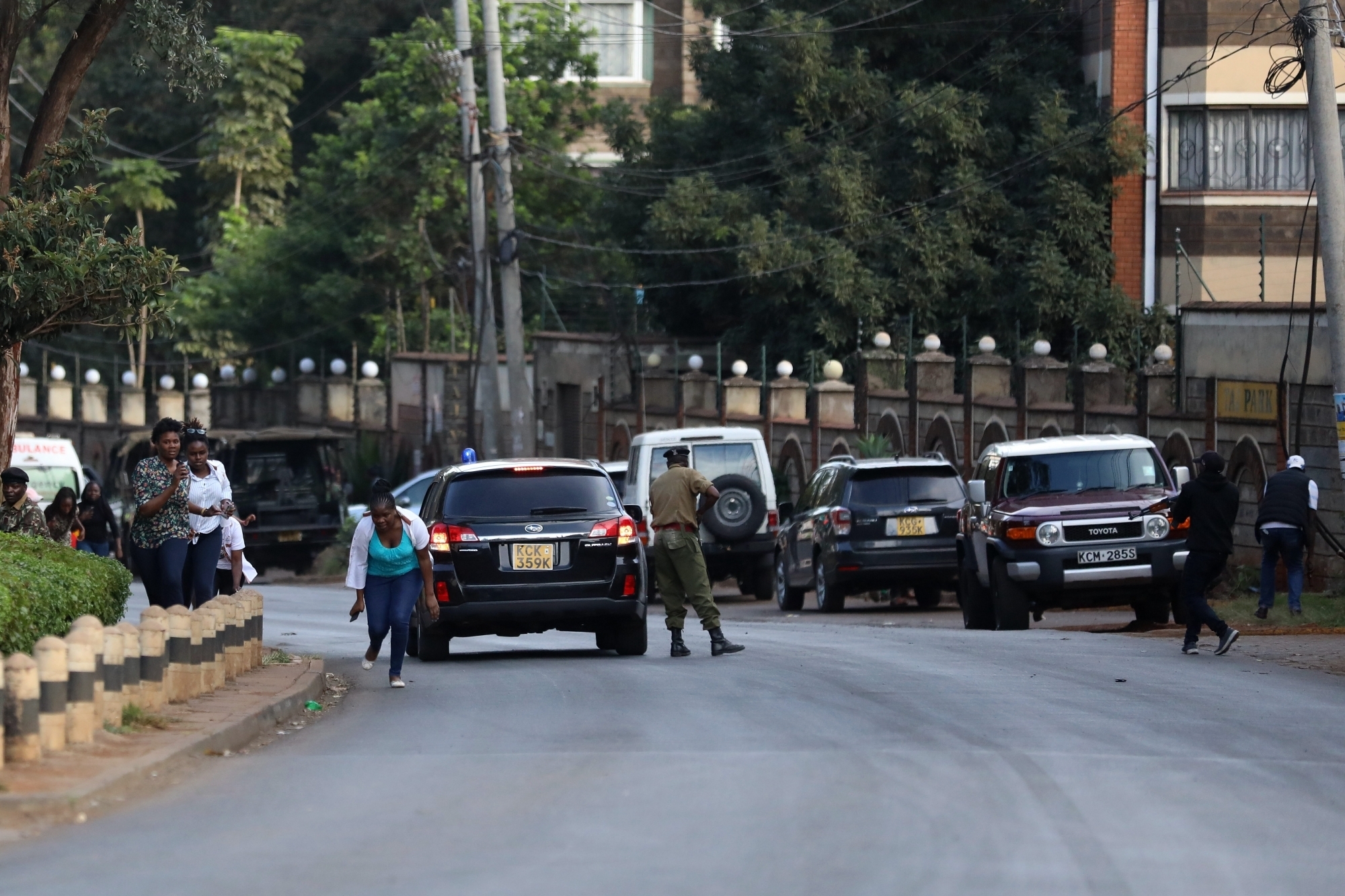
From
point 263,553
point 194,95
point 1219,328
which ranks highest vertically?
point 194,95

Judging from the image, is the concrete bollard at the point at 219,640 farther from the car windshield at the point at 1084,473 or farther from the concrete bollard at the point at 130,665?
the car windshield at the point at 1084,473

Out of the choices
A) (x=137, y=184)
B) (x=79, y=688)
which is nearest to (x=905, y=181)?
(x=79, y=688)

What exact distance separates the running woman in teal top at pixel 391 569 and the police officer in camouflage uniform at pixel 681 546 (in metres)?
2.23

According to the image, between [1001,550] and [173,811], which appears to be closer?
[173,811]

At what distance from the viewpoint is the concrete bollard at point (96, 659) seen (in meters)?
10.0

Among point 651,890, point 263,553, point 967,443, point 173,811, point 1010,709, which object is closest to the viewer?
point 651,890

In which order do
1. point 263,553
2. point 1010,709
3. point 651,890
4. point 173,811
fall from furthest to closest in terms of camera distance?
1. point 263,553
2. point 1010,709
3. point 173,811
4. point 651,890

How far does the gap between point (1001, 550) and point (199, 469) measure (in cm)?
791

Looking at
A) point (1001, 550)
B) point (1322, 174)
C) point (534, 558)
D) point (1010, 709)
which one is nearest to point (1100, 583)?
point (1001, 550)

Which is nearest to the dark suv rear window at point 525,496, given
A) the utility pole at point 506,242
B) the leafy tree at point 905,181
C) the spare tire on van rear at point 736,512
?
the spare tire on van rear at point 736,512

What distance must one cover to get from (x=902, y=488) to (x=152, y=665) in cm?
1371

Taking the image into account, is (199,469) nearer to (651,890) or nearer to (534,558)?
(534,558)

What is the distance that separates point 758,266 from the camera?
3688 centimetres

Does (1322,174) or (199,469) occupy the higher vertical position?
(1322,174)
